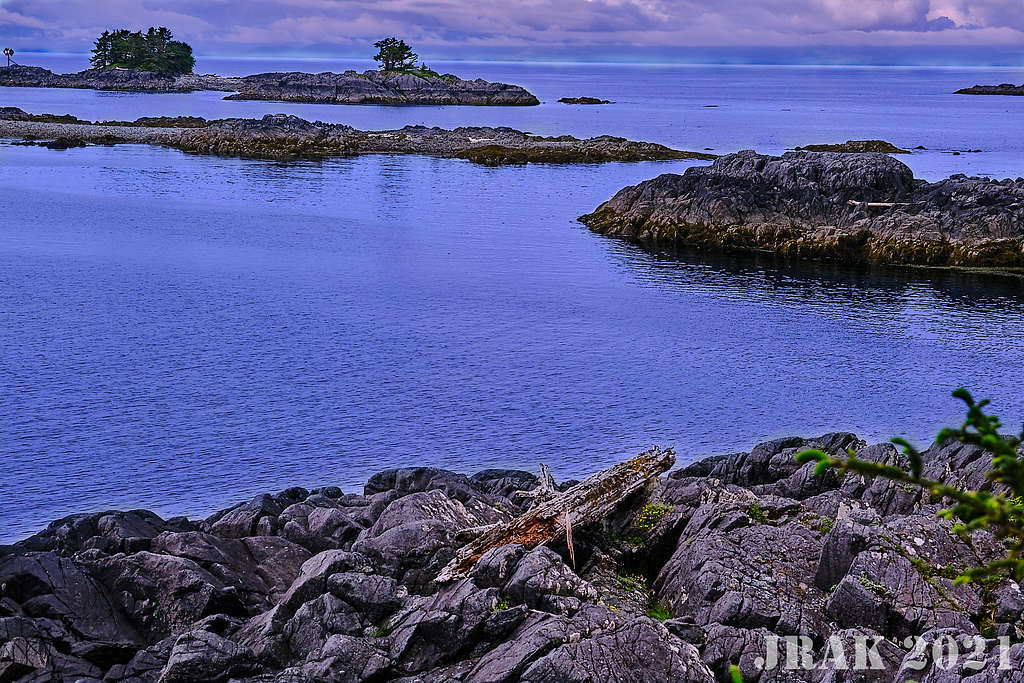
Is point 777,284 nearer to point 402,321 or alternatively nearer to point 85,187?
point 402,321

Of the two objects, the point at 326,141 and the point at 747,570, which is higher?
the point at 326,141

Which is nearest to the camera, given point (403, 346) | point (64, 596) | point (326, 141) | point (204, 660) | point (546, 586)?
point (204, 660)

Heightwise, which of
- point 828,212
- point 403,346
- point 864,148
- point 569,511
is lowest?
point 403,346

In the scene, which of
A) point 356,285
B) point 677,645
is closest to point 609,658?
point 677,645

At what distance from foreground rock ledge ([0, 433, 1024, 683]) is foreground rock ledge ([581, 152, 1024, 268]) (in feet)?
155

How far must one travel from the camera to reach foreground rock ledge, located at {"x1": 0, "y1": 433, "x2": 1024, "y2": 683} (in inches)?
573

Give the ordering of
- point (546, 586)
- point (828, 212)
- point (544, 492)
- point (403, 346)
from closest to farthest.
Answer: point (546, 586) < point (544, 492) < point (403, 346) < point (828, 212)

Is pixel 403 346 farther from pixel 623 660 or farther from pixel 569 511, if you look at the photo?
pixel 623 660

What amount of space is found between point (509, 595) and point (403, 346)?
27907 millimetres

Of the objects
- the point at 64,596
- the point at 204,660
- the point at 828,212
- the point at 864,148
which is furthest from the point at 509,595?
the point at 864,148

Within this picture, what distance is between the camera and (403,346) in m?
43.2

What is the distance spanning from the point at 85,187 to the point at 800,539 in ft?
275

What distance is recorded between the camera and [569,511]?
60.9 ft

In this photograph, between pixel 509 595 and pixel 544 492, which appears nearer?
pixel 509 595
